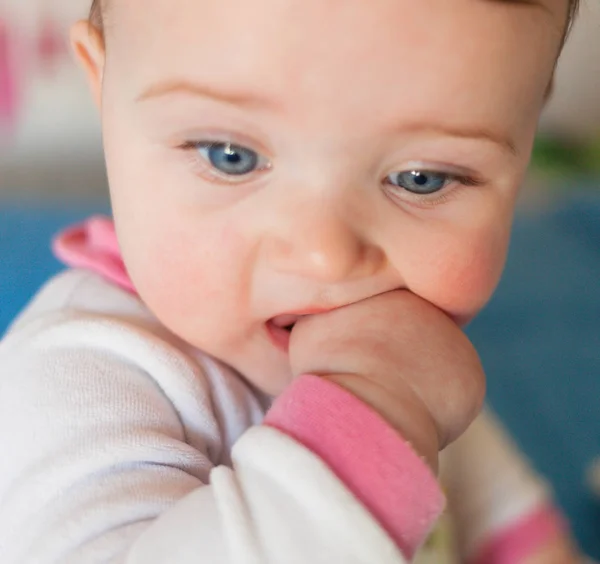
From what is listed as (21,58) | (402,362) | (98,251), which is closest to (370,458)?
(402,362)

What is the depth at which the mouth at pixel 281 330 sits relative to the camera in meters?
0.51

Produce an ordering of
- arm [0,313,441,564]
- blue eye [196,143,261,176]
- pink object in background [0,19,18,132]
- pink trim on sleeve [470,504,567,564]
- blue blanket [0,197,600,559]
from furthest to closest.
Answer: pink object in background [0,19,18,132]
blue blanket [0,197,600,559]
pink trim on sleeve [470,504,567,564]
blue eye [196,143,261,176]
arm [0,313,441,564]

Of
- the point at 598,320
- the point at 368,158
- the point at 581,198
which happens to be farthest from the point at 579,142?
the point at 368,158

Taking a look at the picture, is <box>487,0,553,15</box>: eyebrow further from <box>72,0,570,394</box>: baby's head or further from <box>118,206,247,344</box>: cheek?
<box>118,206,247,344</box>: cheek

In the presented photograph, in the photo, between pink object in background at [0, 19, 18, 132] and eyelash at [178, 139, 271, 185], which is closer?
eyelash at [178, 139, 271, 185]

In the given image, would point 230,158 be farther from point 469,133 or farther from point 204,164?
point 469,133

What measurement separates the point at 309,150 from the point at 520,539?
327 mm

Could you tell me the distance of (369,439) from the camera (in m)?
0.38

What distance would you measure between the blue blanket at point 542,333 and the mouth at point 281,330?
19.9 inches

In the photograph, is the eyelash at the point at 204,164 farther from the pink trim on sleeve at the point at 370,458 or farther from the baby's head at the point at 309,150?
the pink trim on sleeve at the point at 370,458

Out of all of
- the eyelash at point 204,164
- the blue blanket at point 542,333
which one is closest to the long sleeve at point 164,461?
the eyelash at point 204,164

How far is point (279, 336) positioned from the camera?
0.51m

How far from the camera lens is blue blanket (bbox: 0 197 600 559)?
3.18 feet

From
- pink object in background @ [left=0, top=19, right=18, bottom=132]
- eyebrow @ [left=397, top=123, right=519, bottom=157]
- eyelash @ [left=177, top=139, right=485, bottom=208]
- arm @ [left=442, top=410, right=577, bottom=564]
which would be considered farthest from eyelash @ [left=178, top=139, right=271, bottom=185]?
pink object in background @ [left=0, top=19, right=18, bottom=132]
